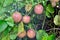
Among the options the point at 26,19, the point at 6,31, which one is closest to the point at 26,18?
the point at 26,19

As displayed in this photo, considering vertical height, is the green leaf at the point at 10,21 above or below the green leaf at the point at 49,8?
below

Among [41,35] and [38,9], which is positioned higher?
[38,9]

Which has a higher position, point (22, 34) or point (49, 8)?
point (49, 8)

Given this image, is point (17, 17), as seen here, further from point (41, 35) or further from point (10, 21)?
point (41, 35)

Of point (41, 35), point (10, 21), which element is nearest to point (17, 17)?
point (10, 21)

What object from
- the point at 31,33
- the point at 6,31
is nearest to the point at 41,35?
the point at 31,33

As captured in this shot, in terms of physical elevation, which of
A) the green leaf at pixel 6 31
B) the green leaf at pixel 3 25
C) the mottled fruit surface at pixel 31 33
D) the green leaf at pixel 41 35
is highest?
the green leaf at pixel 3 25

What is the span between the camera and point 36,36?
91 centimetres

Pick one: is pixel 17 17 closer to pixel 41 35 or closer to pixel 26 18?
pixel 26 18

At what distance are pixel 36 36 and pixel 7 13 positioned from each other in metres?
0.18

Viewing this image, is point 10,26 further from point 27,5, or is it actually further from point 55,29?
point 55,29

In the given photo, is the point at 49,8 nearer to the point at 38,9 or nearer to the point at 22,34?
the point at 38,9

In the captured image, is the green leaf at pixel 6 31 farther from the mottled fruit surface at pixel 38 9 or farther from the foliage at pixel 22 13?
the mottled fruit surface at pixel 38 9

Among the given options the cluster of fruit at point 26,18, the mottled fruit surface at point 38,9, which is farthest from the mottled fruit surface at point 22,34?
the mottled fruit surface at point 38,9
